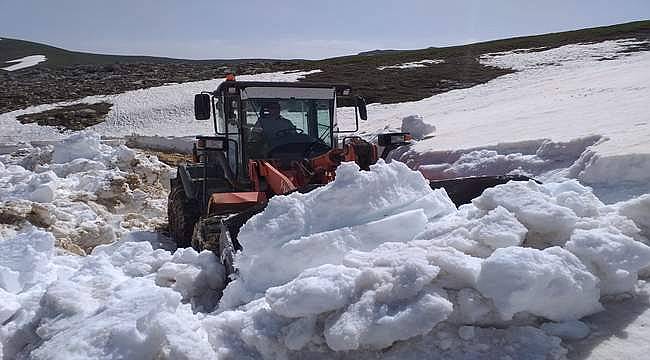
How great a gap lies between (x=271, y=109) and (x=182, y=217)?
5.78 ft

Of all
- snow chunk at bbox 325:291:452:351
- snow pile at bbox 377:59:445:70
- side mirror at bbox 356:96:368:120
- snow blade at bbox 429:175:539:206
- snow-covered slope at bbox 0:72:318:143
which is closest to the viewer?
snow chunk at bbox 325:291:452:351

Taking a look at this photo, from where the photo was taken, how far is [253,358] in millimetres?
3113

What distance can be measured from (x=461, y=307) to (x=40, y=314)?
100 inches

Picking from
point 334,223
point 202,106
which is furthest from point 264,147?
point 334,223

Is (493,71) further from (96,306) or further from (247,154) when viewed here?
(96,306)

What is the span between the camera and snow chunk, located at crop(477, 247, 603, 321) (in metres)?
2.92

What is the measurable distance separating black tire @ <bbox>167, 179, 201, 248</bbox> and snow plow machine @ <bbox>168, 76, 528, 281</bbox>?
0.04 feet

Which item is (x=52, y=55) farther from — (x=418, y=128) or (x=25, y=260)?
(x=25, y=260)

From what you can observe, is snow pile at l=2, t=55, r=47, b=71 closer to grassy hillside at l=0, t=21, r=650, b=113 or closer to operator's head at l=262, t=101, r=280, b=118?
grassy hillside at l=0, t=21, r=650, b=113

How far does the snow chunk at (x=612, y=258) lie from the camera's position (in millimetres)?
3172

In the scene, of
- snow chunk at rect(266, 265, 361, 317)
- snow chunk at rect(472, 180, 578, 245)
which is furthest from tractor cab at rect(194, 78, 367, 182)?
snow chunk at rect(266, 265, 361, 317)

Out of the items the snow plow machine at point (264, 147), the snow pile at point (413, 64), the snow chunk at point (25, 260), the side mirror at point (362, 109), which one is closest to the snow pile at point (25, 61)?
the snow pile at point (413, 64)

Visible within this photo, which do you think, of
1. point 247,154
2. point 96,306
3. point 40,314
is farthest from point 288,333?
point 247,154

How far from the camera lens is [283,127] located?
22.5ft
